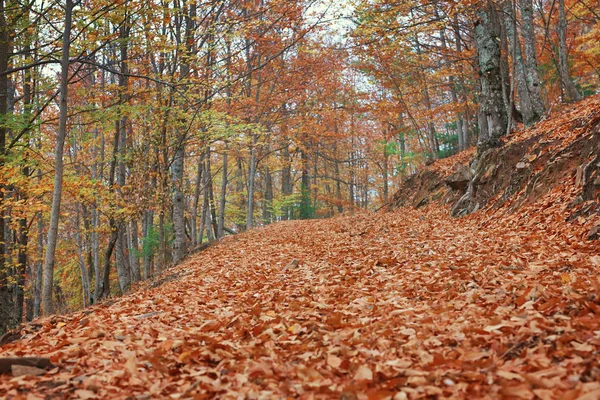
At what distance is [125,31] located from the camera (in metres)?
8.96

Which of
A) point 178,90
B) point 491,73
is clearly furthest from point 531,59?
point 178,90

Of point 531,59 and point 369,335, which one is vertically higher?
point 531,59

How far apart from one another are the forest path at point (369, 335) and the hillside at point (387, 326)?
0.01 metres

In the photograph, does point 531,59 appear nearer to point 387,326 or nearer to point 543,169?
point 543,169

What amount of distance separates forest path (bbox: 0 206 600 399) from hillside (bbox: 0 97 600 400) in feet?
0.04

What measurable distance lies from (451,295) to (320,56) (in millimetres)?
14392

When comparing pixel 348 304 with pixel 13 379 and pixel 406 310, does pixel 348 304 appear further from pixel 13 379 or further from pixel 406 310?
pixel 13 379

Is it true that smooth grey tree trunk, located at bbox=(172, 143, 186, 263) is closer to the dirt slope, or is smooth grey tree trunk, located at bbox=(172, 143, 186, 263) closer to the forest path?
the forest path

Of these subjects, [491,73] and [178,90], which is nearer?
[178,90]

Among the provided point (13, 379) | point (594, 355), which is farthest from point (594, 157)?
point (13, 379)

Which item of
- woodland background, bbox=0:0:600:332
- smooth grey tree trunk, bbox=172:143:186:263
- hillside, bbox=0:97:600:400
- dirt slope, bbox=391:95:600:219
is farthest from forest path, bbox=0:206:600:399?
smooth grey tree trunk, bbox=172:143:186:263

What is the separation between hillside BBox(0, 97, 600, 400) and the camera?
2.16 m

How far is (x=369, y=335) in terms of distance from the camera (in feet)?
9.44

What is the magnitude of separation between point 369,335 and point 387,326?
22 centimetres
